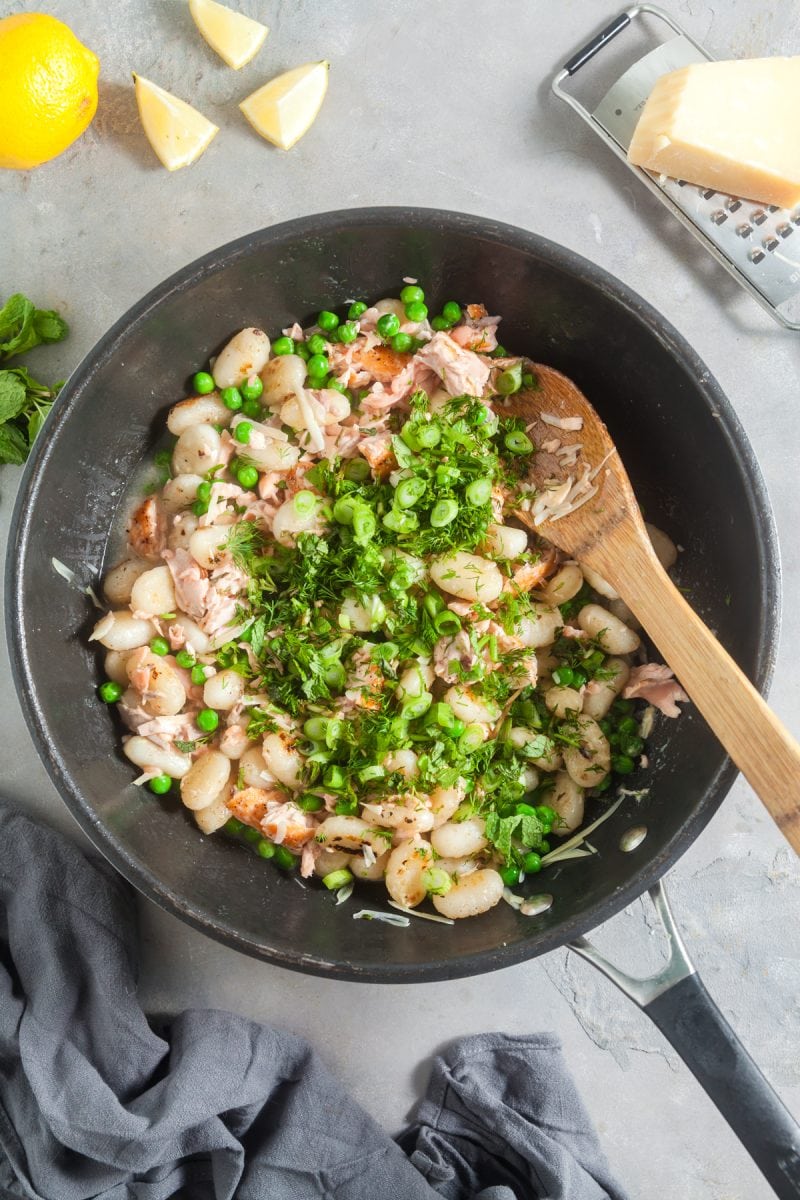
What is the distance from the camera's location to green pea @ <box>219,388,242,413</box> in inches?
79.4

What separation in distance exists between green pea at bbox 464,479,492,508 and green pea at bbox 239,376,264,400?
507 mm

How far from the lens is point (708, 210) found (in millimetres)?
2059

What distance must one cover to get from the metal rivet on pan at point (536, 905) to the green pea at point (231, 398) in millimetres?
1182

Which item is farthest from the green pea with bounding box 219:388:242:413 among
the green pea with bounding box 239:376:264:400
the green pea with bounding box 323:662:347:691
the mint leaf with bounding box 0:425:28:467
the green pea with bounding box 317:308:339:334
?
the green pea with bounding box 323:662:347:691

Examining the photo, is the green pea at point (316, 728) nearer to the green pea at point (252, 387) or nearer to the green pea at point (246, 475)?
the green pea at point (246, 475)

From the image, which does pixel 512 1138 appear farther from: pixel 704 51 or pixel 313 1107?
pixel 704 51

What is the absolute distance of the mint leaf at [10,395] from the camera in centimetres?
204

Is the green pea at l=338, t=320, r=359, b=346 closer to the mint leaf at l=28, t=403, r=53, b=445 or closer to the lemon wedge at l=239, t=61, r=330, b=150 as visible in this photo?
the lemon wedge at l=239, t=61, r=330, b=150

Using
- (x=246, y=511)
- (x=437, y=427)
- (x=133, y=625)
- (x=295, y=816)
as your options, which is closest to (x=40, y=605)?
(x=133, y=625)

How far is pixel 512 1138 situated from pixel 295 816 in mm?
848

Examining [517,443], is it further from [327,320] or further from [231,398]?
[231,398]

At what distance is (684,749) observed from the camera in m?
1.95

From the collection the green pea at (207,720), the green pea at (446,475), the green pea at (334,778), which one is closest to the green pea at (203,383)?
the green pea at (446,475)

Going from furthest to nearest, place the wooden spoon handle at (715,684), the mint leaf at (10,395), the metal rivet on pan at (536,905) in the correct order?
the mint leaf at (10,395)
the metal rivet on pan at (536,905)
the wooden spoon handle at (715,684)
